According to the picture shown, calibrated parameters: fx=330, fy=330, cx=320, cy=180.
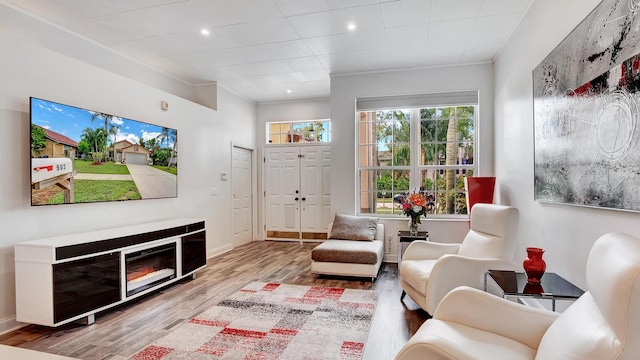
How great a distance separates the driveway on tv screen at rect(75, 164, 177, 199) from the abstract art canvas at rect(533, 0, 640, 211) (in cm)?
418

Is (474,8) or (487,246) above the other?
(474,8)

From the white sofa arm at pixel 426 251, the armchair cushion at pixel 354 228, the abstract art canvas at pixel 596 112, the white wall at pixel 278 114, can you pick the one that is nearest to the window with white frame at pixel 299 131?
the white wall at pixel 278 114

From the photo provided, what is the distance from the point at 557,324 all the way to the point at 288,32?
346cm

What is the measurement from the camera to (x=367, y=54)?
432cm

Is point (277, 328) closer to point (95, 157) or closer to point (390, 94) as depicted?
point (95, 157)

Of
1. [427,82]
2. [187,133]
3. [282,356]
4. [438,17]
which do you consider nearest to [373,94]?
[427,82]

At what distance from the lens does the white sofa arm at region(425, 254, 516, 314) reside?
8.91 ft

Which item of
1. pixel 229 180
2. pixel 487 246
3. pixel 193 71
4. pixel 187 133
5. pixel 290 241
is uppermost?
pixel 193 71

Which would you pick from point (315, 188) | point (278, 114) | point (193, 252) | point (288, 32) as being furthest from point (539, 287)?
point (278, 114)

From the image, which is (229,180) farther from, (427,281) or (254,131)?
(427,281)

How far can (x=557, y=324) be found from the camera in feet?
4.69

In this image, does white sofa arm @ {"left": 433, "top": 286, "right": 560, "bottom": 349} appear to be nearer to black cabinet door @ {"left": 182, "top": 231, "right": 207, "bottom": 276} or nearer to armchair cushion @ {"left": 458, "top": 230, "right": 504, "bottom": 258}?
armchair cushion @ {"left": 458, "top": 230, "right": 504, "bottom": 258}

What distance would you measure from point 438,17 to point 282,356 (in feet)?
11.2

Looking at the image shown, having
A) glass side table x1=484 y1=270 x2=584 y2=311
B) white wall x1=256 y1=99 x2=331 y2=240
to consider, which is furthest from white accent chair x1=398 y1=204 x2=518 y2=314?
white wall x1=256 y1=99 x2=331 y2=240
